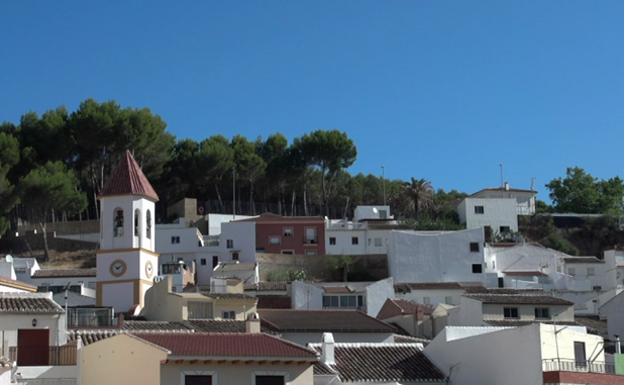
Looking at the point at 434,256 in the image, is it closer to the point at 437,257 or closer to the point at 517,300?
the point at 437,257

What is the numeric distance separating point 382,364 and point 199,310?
12223 mm

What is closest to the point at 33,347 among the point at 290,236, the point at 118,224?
the point at 118,224

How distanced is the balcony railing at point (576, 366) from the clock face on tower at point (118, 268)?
2265 centimetres

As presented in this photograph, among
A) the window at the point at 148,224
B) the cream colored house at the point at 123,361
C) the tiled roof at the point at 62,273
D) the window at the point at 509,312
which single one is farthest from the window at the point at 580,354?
the tiled roof at the point at 62,273

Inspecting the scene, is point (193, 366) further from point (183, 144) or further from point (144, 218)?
point (183, 144)

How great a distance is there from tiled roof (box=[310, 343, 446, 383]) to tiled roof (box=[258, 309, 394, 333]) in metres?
4.57

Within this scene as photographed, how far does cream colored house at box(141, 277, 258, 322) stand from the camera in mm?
43562

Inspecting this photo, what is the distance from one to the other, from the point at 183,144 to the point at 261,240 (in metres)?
20.2

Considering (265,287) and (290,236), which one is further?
(290,236)

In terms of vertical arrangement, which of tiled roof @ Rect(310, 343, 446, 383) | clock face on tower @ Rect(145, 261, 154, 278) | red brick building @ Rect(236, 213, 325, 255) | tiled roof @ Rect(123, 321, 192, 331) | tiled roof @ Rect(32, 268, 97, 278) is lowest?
tiled roof @ Rect(310, 343, 446, 383)

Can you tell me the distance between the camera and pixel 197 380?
27031 mm

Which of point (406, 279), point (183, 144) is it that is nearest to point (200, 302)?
point (406, 279)

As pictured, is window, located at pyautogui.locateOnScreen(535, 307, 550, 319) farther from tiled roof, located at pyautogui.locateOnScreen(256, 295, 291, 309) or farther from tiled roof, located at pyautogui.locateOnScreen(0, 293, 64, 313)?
tiled roof, located at pyautogui.locateOnScreen(0, 293, 64, 313)

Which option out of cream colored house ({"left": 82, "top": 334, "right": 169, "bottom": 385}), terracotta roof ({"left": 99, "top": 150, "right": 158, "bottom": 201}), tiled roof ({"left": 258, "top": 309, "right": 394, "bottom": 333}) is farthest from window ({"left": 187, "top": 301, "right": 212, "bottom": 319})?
cream colored house ({"left": 82, "top": 334, "right": 169, "bottom": 385})
